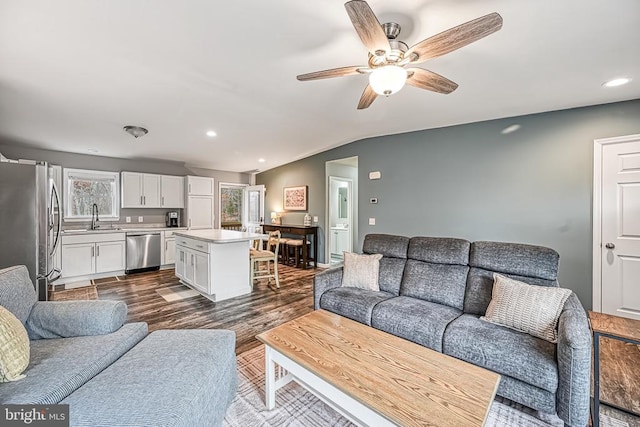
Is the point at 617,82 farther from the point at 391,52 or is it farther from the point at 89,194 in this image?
the point at 89,194

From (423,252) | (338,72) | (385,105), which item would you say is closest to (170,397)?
(338,72)

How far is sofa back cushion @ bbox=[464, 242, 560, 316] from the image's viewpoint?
6.98ft

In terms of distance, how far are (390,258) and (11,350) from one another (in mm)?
2810

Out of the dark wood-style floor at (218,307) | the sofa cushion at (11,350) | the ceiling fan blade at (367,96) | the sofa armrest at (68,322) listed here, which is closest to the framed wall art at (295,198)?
the dark wood-style floor at (218,307)

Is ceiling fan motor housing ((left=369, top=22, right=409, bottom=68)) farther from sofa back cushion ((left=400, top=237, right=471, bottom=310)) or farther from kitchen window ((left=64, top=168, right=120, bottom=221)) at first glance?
kitchen window ((left=64, top=168, right=120, bottom=221))

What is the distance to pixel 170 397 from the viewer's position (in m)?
1.14

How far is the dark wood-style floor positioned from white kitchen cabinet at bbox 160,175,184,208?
1713 millimetres

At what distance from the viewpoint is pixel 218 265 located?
367cm

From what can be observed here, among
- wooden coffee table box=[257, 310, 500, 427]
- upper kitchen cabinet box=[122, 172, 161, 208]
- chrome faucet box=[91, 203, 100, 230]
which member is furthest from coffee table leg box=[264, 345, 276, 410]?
chrome faucet box=[91, 203, 100, 230]

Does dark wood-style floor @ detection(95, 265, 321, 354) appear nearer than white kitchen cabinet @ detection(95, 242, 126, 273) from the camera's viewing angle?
Yes

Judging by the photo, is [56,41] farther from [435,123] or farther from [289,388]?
[435,123]

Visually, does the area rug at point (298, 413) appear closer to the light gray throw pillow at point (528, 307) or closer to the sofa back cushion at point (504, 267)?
the light gray throw pillow at point (528, 307)

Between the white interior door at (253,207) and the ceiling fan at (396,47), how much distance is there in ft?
17.3

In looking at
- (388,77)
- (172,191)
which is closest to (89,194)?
(172,191)
